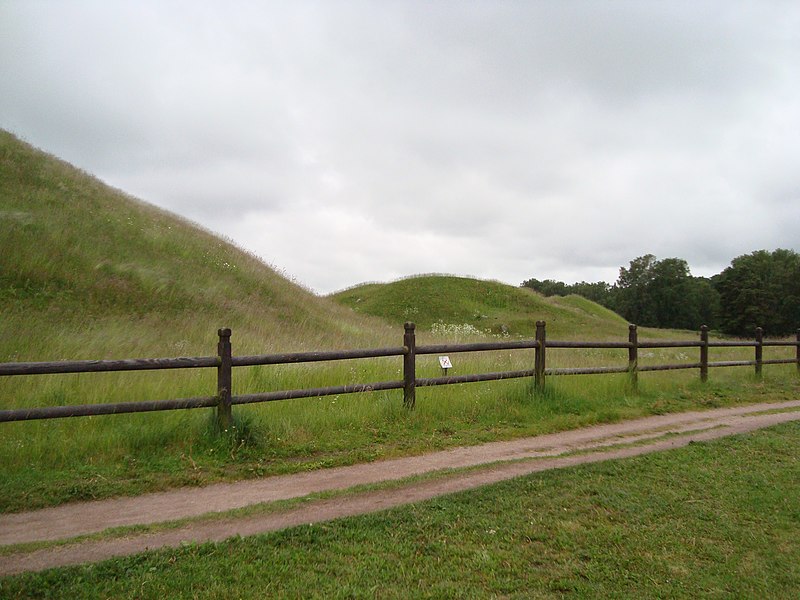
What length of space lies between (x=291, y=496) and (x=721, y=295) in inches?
3887

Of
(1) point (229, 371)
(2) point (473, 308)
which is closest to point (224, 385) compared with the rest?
(1) point (229, 371)

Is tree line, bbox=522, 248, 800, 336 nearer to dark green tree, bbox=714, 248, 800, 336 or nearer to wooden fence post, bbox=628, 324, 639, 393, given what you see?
dark green tree, bbox=714, 248, 800, 336

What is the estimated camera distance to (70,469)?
251 inches

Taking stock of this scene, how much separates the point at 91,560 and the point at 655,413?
32.5 ft

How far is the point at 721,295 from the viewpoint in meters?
89.9

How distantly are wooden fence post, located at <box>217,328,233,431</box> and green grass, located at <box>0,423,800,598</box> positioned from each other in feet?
10.2

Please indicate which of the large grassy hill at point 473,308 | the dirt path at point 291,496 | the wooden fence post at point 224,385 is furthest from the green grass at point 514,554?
the large grassy hill at point 473,308

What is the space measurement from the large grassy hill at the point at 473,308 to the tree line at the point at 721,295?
151 feet

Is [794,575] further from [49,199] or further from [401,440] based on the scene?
[49,199]

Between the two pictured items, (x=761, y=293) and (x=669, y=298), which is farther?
(x=669, y=298)

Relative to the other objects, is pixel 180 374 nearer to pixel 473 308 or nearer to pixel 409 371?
pixel 409 371

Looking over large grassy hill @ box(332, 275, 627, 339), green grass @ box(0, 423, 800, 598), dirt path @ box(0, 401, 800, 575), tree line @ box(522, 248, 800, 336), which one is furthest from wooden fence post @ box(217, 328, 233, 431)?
tree line @ box(522, 248, 800, 336)

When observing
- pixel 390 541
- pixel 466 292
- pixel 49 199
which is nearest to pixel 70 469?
pixel 390 541

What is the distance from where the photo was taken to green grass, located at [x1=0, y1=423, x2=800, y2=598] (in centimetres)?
382
